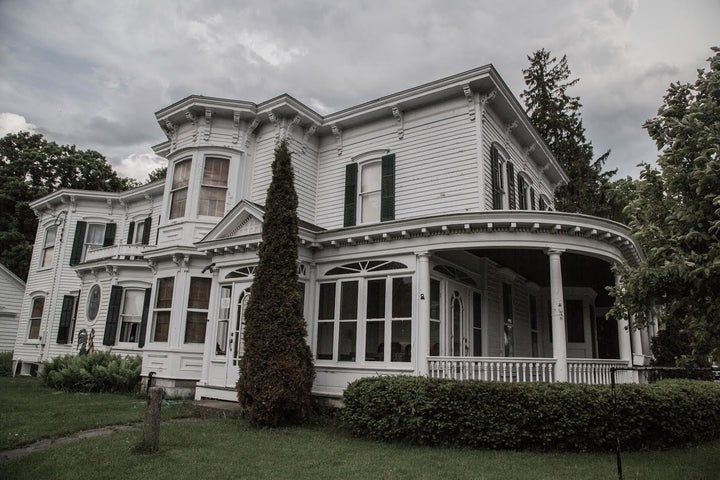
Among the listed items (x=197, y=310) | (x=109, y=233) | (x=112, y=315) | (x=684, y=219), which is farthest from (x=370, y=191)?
(x=109, y=233)

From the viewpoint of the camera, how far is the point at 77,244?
21016 mm

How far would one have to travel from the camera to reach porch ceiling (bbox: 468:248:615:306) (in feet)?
37.9

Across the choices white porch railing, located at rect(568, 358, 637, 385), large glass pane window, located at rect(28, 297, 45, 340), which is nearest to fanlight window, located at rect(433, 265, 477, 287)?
white porch railing, located at rect(568, 358, 637, 385)

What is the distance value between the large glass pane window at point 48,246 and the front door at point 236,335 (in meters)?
14.8

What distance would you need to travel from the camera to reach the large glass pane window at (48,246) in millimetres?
22091

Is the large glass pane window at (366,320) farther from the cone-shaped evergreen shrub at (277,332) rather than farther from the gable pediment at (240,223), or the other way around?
the gable pediment at (240,223)

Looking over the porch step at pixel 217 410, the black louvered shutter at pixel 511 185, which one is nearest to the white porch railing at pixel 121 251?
the porch step at pixel 217 410

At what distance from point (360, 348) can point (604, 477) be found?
546 cm

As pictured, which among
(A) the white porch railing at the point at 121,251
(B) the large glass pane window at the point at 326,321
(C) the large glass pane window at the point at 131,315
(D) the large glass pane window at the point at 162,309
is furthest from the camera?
(A) the white porch railing at the point at 121,251

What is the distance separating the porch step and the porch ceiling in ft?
21.2

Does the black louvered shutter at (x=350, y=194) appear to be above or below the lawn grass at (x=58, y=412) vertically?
above

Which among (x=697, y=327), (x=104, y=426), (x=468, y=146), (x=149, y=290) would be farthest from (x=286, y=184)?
(x=149, y=290)

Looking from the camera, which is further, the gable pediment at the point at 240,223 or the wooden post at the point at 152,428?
the gable pediment at the point at 240,223

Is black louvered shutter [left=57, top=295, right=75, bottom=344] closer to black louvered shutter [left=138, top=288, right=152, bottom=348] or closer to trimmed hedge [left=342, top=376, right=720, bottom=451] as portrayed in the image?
black louvered shutter [left=138, top=288, right=152, bottom=348]
